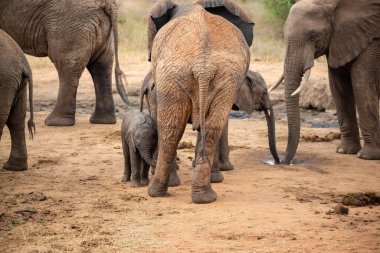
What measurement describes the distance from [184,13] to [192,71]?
1238mm

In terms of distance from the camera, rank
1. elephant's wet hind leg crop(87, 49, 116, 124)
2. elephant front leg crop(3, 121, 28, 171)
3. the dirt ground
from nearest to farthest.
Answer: the dirt ground → elephant front leg crop(3, 121, 28, 171) → elephant's wet hind leg crop(87, 49, 116, 124)

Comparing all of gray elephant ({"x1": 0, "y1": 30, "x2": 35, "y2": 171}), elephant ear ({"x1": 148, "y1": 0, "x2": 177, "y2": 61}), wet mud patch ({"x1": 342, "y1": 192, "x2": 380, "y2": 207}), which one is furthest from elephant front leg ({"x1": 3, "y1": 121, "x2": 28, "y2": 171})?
wet mud patch ({"x1": 342, "y1": 192, "x2": 380, "y2": 207})

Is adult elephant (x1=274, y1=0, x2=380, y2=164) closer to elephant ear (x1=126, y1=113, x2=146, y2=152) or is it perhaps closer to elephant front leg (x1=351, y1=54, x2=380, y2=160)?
elephant front leg (x1=351, y1=54, x2=380, y2=160)

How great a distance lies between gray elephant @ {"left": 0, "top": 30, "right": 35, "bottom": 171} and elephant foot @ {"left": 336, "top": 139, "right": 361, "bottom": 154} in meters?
3.60

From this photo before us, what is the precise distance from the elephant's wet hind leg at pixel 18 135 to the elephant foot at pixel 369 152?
3.66 meters

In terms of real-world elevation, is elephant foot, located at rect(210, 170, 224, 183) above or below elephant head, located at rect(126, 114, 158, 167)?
below

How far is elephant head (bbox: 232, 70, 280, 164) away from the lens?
9.02 metres

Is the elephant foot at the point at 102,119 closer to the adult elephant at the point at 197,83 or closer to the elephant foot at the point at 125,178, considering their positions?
the elephant foot at the point at 125,178

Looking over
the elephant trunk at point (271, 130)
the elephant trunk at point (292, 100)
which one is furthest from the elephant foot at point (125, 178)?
the elephant trunk at point (292, 100)

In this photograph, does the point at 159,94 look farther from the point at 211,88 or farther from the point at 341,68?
the point at 341,68

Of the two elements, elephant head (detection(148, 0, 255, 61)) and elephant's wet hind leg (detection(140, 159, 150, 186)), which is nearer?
elephant's wet hind leg (detection(140, 159, 150, 186))

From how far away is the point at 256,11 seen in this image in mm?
24484

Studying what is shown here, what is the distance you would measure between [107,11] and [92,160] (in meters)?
2.68


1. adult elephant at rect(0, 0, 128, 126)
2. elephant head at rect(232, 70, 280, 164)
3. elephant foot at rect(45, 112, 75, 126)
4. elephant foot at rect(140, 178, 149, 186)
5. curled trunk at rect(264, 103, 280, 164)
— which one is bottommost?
elephant foot at rect(140, 178, 149, 186)
